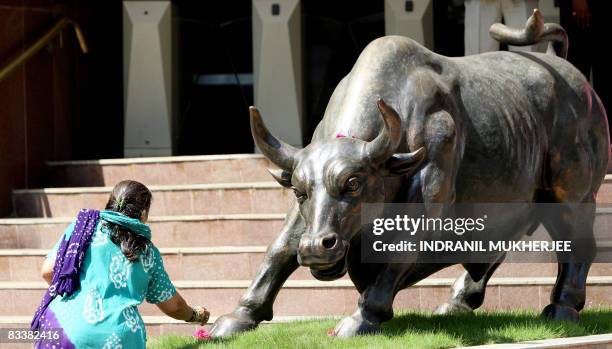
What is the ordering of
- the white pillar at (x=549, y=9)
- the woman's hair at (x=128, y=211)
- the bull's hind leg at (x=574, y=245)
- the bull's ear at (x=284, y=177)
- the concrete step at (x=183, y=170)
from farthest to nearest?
the white pillar at (x=549, y=9), the concrete step at (x=183, y=170), the bull's hind leg at (x=574, y=245), the bull's ear at (x=284, y=177), the woman's hair at (x=128, y=211)

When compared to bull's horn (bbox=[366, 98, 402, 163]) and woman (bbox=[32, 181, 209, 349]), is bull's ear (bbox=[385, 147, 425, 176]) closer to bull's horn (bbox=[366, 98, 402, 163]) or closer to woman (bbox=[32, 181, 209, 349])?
bull's horn (bbox=[366, 98, 402, 163])

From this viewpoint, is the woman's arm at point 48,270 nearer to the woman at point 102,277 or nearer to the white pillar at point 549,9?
the woman at point 102,277

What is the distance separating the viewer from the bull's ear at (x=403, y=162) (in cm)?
647

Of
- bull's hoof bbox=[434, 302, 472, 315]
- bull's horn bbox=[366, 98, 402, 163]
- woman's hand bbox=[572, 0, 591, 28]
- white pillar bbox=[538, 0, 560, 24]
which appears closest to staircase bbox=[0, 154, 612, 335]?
bull's hoof bbox=[434, 302, 472, 315]

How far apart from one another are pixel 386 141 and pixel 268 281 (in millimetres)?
1227

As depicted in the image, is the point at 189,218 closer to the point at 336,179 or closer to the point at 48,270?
the point at 336,179

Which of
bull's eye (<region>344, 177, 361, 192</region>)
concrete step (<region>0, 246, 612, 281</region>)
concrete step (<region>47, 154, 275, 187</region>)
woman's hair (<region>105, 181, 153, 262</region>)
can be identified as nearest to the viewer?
woman's hair (<region>105, 181, 153, 262</region>)

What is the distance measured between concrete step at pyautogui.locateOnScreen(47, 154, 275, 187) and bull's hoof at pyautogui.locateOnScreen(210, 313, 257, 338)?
15.3 feet

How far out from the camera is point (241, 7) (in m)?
15.9

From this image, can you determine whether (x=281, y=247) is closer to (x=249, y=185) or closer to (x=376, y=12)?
(x=249, y=185)

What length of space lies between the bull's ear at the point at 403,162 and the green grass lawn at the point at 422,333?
85 cm

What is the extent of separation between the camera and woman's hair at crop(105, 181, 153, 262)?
225 inches

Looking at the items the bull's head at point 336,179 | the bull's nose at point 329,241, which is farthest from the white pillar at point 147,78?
the bull's nose at point 329,241

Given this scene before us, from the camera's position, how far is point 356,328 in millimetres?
6535
